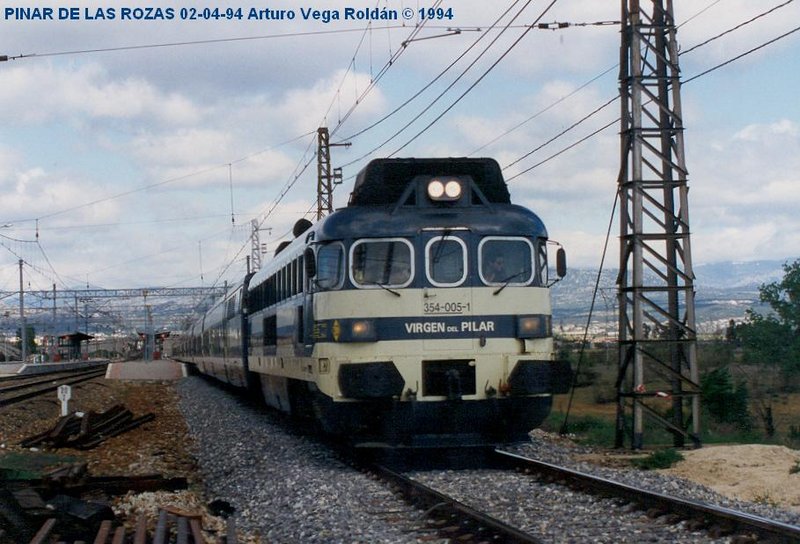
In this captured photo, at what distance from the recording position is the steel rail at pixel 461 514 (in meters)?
7.75

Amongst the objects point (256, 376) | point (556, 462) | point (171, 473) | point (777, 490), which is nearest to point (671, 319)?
point (556, 462)

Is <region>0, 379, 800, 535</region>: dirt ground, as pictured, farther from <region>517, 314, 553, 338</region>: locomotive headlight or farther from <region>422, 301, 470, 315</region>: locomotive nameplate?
<region>422, 301, 470, 315</region>: locomotive nameplate

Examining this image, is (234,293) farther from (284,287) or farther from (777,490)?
(777,490)

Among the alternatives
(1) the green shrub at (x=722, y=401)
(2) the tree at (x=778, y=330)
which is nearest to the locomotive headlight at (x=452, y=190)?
(1) the green shrub at (x=722, y=401)

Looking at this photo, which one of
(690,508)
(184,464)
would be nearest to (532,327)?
(690,508)

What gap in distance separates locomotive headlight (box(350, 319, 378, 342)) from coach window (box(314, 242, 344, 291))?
53 centimetres

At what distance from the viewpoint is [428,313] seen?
12.3m

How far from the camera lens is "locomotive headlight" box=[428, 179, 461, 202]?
12.8 metres

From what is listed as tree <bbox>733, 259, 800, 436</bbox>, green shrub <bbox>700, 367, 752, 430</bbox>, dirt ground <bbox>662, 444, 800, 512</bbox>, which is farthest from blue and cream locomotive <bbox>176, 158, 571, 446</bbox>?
tree <bbox>733, 259, 800, 436</bbox>

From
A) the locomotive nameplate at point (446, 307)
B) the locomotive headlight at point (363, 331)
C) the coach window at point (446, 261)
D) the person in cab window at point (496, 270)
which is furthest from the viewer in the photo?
the person in cab window at point (496, 270)

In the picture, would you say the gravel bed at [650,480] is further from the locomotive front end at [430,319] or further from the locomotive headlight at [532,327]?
the locomotive headlight at [532,327]

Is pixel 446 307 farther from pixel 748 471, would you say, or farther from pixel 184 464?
pixel 184 464

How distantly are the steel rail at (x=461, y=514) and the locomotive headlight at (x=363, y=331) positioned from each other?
1.67 m

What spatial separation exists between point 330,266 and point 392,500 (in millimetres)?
3428
